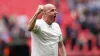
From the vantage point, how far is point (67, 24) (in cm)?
2456

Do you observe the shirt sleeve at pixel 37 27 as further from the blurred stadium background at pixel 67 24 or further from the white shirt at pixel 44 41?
the blurred stadium background at pixel 67 24

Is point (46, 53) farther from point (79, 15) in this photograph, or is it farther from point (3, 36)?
point (79, 15)

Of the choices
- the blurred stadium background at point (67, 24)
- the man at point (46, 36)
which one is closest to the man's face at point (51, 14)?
the man at point (46, 36)

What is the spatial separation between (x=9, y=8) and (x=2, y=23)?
444cm

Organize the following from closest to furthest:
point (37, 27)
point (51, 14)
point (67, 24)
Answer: point (37, 27), point (51, 14), point (67, 24)

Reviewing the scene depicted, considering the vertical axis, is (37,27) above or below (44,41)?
above

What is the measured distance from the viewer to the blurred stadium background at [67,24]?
22.1 metres

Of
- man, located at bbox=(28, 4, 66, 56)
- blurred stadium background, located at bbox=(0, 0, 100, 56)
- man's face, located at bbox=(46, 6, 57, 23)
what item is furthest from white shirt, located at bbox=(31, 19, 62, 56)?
blurred stadium background, located at bbox=(0, 0, 100, 56)

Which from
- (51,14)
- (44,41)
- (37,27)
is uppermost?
(51,14)

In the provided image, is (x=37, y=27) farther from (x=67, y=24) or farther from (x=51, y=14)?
(x=67, y=24)

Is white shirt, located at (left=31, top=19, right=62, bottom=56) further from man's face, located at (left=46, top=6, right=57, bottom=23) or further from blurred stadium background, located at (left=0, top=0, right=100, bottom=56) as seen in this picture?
blurred stadium background, located at (left=0, top=0, right=100, bottom=56)

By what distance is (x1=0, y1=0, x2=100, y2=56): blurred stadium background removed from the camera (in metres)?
22.1

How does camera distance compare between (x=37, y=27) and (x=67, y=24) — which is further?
(x=67, y=24)

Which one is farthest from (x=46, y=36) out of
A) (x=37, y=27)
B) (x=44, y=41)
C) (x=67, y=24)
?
(x=67, y=24)
